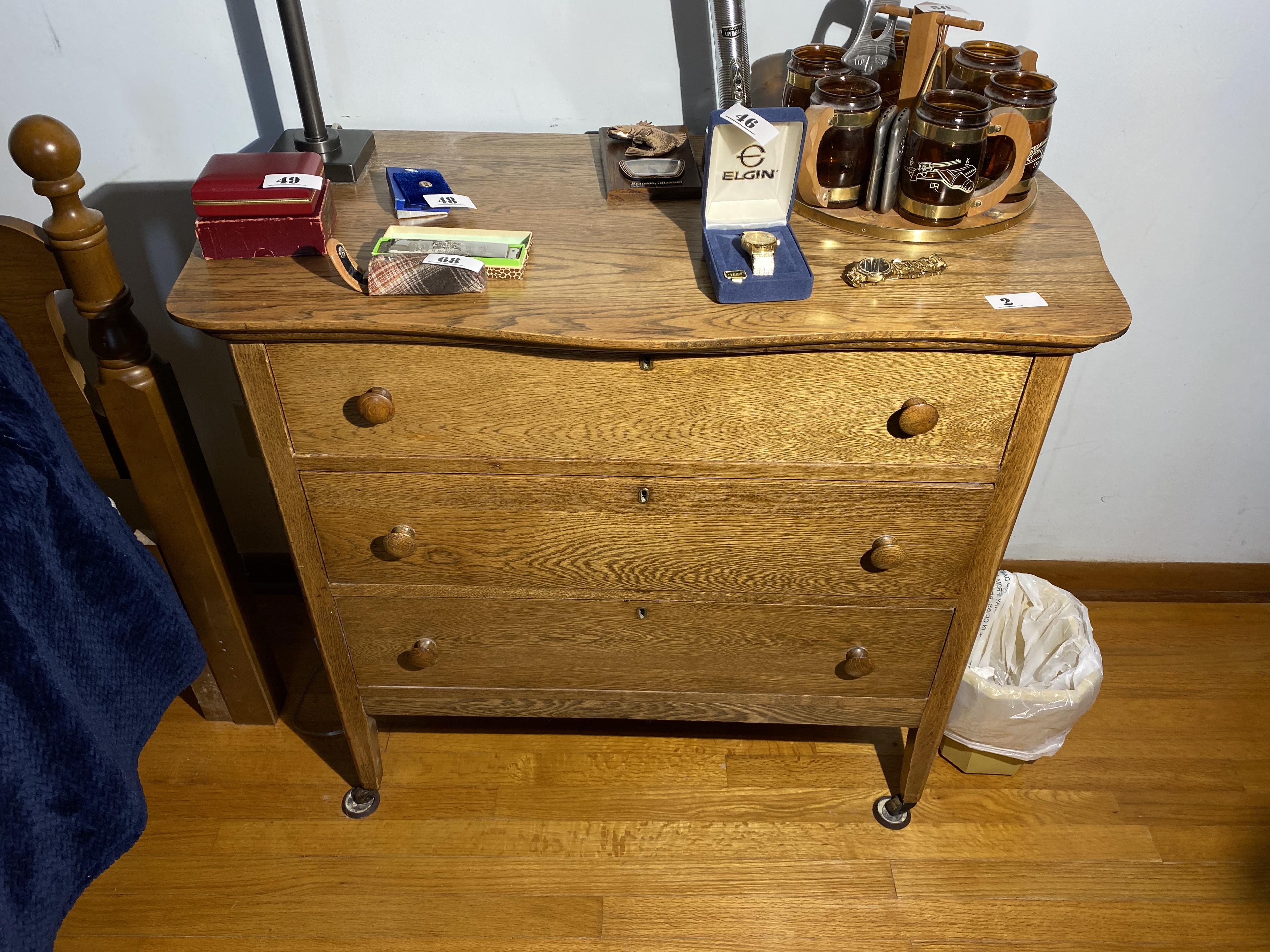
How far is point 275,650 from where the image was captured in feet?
6.11

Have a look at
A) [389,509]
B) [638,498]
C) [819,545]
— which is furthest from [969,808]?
[389,509]

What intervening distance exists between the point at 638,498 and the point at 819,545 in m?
0.24

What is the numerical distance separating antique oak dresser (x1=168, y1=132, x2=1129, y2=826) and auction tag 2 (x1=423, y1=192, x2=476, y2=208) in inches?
1.2

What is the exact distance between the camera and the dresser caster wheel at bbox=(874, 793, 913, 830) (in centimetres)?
157

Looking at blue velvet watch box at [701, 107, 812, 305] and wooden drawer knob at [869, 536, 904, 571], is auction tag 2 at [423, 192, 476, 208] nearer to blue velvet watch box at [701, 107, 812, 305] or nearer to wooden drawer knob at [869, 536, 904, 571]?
blue velvet watch box at [701, 107, 812, 305]

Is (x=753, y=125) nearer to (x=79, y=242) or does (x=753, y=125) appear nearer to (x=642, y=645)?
(x=642, y=645)

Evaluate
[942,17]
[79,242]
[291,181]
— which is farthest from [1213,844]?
[79,242]

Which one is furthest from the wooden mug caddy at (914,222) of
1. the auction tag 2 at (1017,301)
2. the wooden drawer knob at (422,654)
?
the wooden drawer knob at (422,654)

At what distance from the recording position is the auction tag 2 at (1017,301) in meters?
1.03

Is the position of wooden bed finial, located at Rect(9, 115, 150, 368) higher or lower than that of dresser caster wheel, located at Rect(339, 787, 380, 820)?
higher

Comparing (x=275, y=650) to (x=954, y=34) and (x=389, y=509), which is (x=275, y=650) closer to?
(x=389, y=509)

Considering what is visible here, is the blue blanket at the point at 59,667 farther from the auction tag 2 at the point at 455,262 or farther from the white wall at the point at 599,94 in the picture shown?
the auction tag 2 at the point at 455,262

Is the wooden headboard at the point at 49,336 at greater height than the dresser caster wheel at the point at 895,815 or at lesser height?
greater

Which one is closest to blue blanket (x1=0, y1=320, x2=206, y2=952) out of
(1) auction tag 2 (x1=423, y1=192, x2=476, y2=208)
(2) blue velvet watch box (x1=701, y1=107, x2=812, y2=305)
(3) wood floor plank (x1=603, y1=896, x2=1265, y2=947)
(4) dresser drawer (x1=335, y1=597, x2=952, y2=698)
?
(4) dresser drawer (x1=335, y1=597, x2=952, y2=698)
